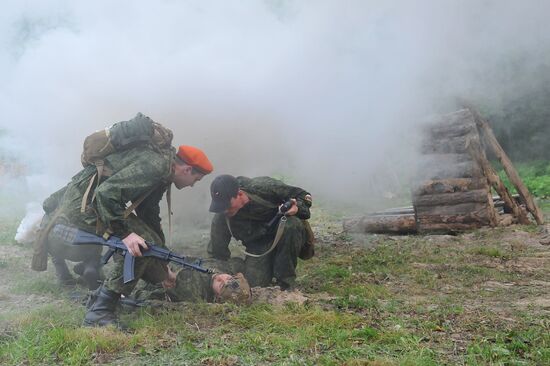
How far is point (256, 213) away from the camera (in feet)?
14.5

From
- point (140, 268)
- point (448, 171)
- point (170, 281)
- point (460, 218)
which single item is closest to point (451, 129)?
point (448, 171)

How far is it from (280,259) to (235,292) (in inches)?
26.8

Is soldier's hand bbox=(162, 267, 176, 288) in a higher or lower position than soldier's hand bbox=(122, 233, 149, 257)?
lower

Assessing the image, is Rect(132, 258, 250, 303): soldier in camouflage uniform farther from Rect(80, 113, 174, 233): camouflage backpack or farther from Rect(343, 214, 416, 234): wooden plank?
Rect(343, 214, 416, 234): wooden plank

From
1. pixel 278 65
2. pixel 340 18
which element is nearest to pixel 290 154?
pixel 278 65

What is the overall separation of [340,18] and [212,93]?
2.01 metres

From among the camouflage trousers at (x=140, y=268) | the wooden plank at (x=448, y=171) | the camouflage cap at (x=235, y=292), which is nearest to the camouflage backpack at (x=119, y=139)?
the camouflage trousers at (x=140, y=268)

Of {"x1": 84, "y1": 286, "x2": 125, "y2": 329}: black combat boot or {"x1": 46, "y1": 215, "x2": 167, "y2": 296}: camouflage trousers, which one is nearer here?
{"x1": 84, "y1": 286, "x2": 125, "y2": 329}: black combat boot

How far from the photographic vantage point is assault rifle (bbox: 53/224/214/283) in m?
3.42

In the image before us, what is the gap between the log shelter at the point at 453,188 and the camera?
7273 mm

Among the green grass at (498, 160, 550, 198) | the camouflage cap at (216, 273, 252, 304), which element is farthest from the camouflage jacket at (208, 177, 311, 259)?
the green grass at (498, 160, 550, 198)

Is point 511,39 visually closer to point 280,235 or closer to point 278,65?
point 278,65

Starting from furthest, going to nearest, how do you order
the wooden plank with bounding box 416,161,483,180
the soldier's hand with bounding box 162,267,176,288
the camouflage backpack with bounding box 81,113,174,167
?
the wooden plank with bounding box 416,161,483,180, the soldier's hand with bounding box 162,267,176,288, the camouflage backpack with bounding box 81,113,174,167

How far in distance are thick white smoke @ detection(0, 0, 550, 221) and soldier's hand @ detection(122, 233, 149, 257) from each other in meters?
4.16
